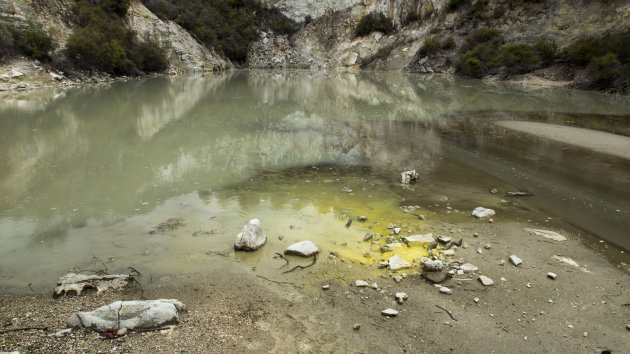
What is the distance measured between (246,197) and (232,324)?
434 cm

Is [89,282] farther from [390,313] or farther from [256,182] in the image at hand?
[256,182]

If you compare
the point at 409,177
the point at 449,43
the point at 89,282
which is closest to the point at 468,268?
the point at 409,177

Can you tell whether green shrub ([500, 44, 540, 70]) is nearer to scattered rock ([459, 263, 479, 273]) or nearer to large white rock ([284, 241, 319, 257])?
scattered rock ([459, 263, 479, 273])

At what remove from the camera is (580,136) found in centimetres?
1495

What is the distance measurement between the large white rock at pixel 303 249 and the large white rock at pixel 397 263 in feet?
3.83

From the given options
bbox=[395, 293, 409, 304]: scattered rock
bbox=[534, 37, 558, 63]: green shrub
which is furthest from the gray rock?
bbox=[534, 37, 558, 63]: green shrub

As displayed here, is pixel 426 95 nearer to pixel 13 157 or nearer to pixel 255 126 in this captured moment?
pixel 255 126

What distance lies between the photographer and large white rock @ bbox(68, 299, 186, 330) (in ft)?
13.7

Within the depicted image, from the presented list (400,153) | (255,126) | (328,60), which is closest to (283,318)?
(400,153)

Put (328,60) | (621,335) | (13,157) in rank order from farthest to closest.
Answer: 1. (328,60)
2. (13,157)
3. (621,335)

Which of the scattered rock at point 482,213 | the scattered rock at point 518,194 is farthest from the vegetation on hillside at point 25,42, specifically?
the scattered rock at point 518,194

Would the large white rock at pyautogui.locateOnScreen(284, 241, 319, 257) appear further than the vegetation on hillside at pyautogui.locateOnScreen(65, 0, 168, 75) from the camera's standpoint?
No

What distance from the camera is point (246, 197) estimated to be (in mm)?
8648

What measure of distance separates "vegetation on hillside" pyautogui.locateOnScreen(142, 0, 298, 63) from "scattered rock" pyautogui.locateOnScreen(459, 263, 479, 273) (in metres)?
58.7
